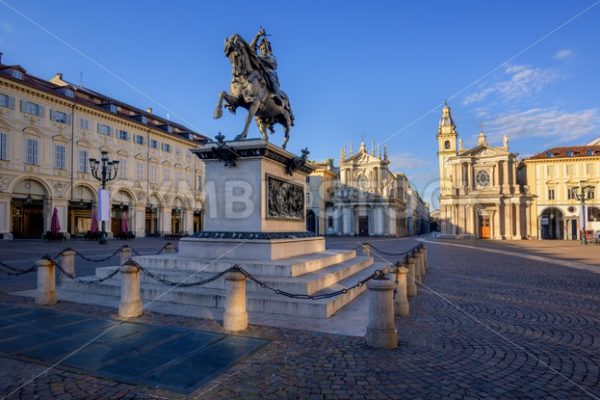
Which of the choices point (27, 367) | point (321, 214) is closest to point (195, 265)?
point (27, 367)

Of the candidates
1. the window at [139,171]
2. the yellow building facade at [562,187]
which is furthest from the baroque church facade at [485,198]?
the window at [139,171]

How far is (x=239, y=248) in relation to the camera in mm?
9664

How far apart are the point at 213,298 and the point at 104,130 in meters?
44.1

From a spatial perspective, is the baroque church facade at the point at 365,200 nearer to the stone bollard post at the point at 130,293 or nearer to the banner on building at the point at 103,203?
the banner on building at the point at 103,203

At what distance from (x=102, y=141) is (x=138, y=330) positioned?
44445 millimetres

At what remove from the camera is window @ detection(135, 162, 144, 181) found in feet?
160

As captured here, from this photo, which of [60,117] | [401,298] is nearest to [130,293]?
[401,298]

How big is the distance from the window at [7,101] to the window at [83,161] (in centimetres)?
813

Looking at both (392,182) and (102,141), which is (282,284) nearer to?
(102,141)

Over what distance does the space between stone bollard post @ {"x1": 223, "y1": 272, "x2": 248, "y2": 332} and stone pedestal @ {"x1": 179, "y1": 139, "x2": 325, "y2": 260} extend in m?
3.02

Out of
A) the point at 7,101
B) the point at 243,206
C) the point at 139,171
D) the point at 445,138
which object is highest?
the point at 445,138

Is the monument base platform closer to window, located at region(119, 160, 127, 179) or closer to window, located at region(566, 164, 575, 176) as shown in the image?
window, located at region(119, 160, 127, 179)

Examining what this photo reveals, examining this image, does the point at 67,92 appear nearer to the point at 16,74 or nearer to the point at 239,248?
the point at 16,74

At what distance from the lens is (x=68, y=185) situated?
3959 cm
